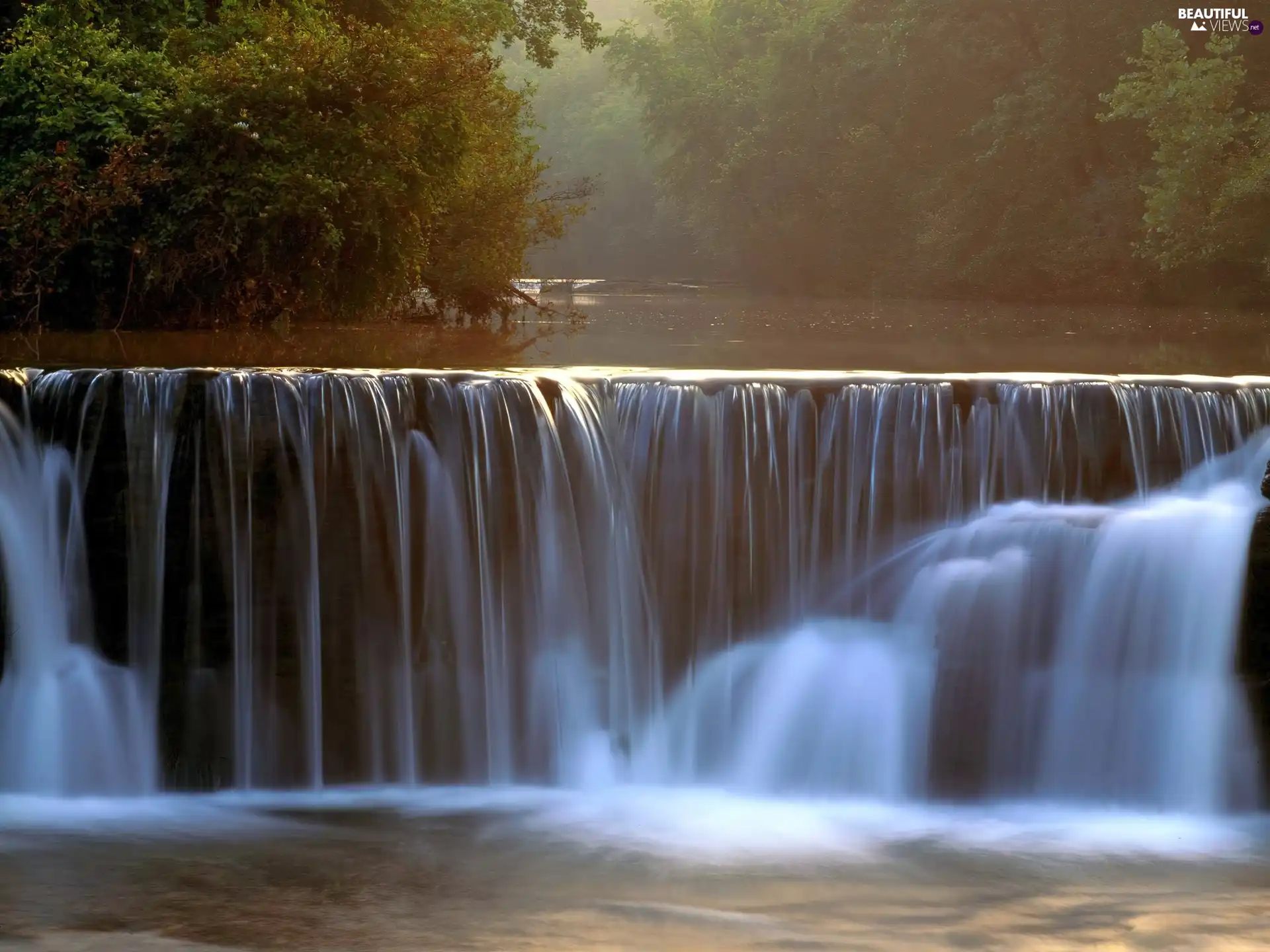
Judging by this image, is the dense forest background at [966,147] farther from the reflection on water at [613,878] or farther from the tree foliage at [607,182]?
the reflection on water at [613,878]

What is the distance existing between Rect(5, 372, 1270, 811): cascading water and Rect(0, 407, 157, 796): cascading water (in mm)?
105

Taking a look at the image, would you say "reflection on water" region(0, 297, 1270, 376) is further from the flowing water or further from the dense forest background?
the dense forest background

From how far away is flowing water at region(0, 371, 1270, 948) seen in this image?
9.53m

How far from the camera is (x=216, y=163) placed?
1548 cm

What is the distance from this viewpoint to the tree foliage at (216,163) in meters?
14.9

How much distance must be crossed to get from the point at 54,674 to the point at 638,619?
11.6 ft

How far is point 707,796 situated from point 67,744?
148 inches

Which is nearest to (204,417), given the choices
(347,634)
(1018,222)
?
(347,634)

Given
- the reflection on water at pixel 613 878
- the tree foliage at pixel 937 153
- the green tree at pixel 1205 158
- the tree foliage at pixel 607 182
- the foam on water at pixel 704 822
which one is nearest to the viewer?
the reflection on water at pixel 613 878

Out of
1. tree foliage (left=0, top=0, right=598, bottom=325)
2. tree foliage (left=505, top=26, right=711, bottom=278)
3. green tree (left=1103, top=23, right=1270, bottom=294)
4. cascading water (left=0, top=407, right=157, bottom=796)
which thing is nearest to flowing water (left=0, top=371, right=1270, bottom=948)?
cascading water (left=0, top=407, right=157, bottom=796)

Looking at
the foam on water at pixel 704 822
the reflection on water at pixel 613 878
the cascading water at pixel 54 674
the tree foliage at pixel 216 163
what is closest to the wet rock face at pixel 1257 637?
the foam on water at pixel 704 822

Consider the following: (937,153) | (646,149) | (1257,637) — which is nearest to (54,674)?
(1257,637)

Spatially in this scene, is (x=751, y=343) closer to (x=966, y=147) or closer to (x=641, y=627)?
(x=641, y=627)

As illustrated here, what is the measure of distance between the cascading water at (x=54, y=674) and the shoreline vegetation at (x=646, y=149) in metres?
5.47
